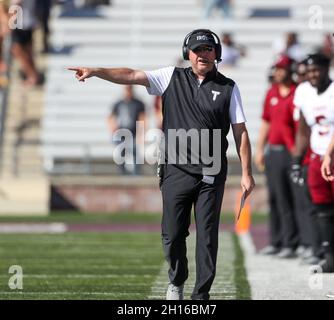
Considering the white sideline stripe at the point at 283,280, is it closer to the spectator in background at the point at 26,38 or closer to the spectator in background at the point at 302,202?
the spectator in background at the point at 302,202

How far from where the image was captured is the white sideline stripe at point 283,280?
26.6 feet

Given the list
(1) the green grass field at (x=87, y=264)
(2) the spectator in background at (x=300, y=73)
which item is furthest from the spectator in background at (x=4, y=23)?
(2) the spectator in background at (x=300, y=73)

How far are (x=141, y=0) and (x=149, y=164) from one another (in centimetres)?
521

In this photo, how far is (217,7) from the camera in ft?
73.3

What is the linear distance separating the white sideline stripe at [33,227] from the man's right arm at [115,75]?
7.54m

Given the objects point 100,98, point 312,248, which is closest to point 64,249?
point 312,248

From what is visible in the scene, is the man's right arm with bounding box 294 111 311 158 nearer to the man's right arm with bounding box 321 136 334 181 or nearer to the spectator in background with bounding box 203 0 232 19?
the man's right arm with bounding box 321 136 334 181

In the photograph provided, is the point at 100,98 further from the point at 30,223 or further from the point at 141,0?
the point at 30,223

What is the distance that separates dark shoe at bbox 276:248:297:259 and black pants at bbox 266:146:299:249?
0.19 ft

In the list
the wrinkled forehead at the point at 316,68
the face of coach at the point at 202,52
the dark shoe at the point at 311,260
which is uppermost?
the face of coach at the point at 202,52

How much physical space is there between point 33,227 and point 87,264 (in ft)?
16.0

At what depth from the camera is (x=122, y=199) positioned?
1844 cm

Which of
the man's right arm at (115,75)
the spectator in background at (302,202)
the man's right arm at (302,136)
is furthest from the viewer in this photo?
the spectator in background at (302,202)

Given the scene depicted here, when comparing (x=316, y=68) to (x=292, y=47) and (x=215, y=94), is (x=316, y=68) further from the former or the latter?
(x=292, y=47)
